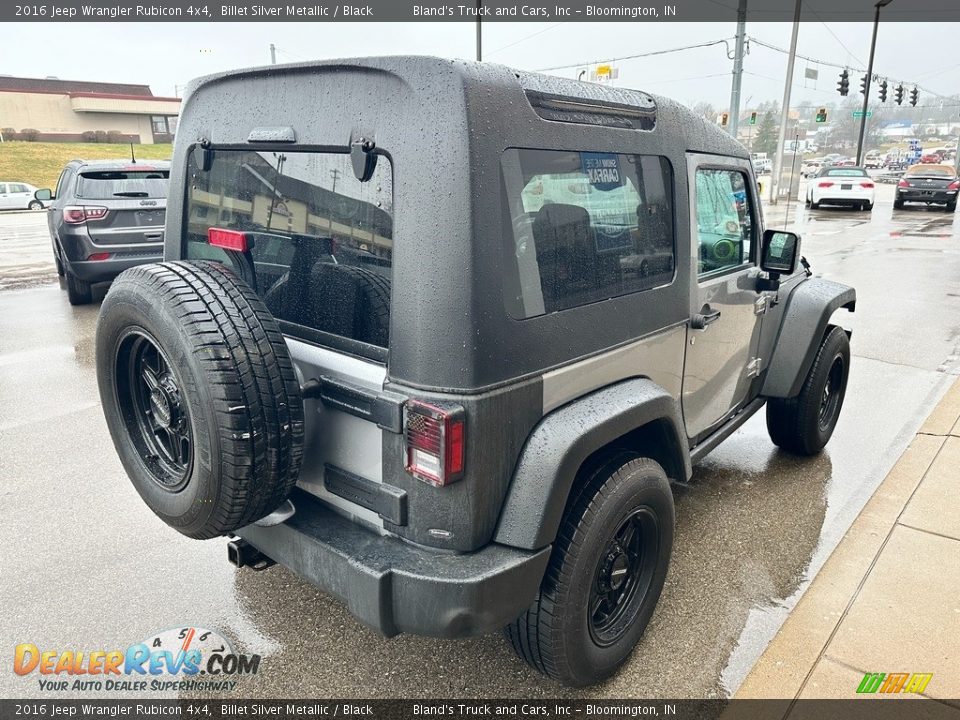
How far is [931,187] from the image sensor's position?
2178 cm

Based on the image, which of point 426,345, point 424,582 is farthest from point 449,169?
point 424,582

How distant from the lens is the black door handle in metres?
2.86

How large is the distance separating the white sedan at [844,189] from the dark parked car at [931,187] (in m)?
1.29

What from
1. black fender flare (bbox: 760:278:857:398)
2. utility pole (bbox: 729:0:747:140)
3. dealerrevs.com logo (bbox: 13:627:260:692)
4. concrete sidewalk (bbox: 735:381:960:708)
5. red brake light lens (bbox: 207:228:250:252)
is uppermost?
utility pole (bbox: 729:0:747:140)

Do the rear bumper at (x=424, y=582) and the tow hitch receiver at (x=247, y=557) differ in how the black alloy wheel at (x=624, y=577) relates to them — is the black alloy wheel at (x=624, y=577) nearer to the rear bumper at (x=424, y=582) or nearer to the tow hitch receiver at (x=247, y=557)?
the rear bumper at (x=424, y=582)

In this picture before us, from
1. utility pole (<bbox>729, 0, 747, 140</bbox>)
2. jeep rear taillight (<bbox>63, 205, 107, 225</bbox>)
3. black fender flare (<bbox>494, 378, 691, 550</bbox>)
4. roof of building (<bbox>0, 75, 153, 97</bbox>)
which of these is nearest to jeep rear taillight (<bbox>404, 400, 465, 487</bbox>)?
black fender flare (<bbox>494, 378, 691, 550</bbox>)

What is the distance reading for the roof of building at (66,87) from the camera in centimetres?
5272

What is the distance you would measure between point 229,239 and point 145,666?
1618 millimetres

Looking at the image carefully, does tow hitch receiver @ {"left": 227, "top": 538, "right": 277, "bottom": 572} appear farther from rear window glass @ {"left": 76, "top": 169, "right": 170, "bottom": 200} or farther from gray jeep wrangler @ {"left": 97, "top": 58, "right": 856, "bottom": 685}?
rear window glass @ {"left": 76, "top": 169, "right": 170, "bottom": 200}

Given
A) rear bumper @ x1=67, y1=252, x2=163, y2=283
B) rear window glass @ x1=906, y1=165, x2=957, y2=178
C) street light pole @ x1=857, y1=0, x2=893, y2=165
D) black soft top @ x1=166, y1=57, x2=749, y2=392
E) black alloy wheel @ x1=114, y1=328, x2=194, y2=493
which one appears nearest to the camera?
black soft top @ x1=166, y1=57, x2=749, y2=392

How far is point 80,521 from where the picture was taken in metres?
3.53

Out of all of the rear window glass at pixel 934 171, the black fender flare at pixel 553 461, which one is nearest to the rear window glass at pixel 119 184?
the black fender flare at pixel 553 461

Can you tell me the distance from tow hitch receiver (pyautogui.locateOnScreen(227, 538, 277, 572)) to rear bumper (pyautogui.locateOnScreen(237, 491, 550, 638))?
44 centimetres

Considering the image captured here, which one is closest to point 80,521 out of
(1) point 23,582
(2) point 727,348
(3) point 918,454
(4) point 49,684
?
(1) point 23,582
